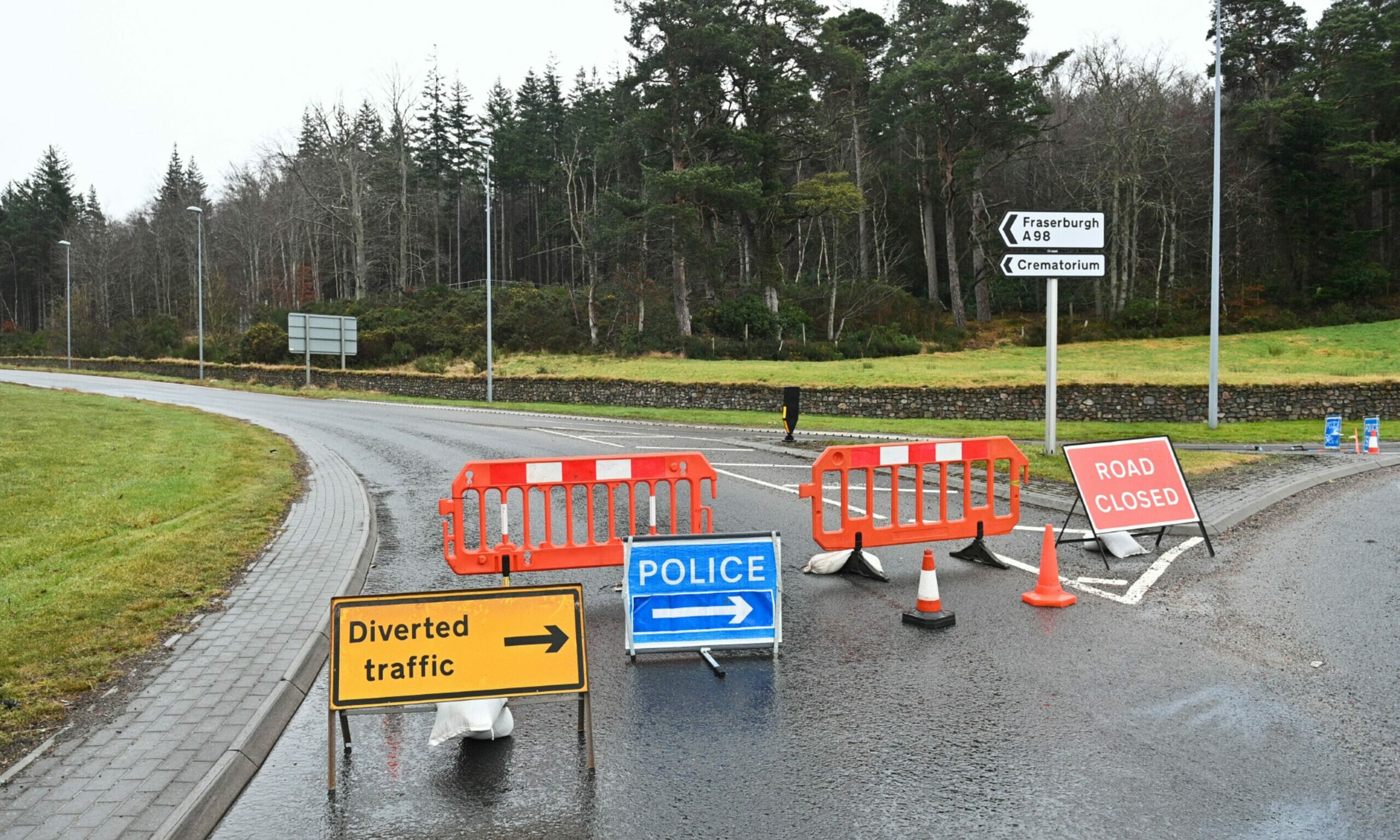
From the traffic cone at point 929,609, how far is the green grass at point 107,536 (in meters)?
5.44

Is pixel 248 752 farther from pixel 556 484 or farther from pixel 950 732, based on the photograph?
pixel 556 484

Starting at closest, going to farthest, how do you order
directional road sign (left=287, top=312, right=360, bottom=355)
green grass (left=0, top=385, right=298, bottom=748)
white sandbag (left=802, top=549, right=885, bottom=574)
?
green grass (left=0, top=385, right=298, bottom=748), white sandbag (left=802, top=549, right=885, bottom=574), directional road sign (left=287, top=312, right=360, bottom=355)

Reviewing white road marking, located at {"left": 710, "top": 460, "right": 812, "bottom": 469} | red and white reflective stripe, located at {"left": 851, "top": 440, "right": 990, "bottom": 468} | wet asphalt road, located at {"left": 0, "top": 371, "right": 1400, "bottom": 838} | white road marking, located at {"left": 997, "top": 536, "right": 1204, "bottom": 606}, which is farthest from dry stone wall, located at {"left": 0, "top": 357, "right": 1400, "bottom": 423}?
wet asphalt road, located at {"left": 0, "top": 371, "right": 1400, "bottom": 838}

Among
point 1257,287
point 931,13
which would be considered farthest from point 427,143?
point 1257,287

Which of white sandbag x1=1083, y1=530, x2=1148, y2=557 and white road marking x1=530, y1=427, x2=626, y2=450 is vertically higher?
white road marking x1=530, y1=427, x2=626, y2=450

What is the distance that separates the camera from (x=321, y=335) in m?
44.9

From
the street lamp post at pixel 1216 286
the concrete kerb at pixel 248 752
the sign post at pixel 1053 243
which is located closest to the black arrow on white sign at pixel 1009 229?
the sign post at pixel 1053 243

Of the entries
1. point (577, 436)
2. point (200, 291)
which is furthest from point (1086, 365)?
point (200, 291)

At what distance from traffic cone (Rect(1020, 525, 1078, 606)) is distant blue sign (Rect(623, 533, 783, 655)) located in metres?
2.41

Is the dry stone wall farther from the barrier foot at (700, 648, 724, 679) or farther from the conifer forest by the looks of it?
the barrier foot at (700, 648, 724, 679)

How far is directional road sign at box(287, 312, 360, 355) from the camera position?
43.9 meters

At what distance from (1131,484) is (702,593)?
18.1 feet

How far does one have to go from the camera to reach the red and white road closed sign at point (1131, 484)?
9.45 meters

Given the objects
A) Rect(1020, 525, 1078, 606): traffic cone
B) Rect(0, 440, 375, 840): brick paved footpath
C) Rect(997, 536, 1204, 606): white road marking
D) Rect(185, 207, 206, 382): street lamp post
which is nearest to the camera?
Rect(0, 440, 375, 840): brick paved footpath
